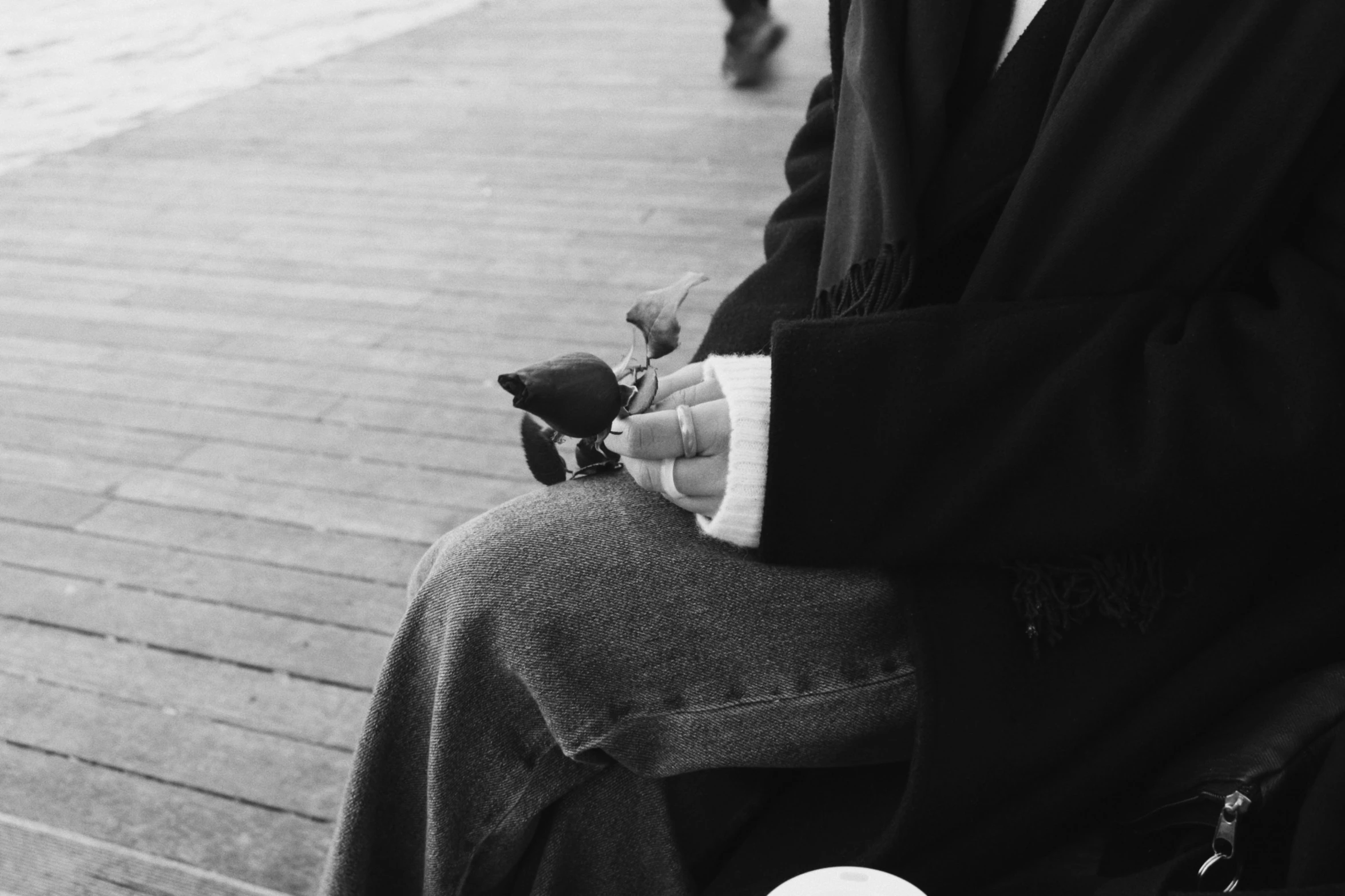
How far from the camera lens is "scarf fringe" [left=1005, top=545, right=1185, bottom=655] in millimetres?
872

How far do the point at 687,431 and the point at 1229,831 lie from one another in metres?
0.41

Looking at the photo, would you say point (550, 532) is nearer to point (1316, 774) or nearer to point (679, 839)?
point (679, 839)

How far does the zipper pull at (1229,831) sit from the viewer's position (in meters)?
0.77

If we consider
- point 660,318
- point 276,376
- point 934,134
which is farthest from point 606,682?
point 276,376

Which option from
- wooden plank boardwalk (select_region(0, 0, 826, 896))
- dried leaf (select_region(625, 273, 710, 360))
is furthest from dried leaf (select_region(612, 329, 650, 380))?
wooden plank boardwalk (select_region(0, 0, 826, 896))

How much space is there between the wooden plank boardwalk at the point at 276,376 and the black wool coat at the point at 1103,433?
0.89m

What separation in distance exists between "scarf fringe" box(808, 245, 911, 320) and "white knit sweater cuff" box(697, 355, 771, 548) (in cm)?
11

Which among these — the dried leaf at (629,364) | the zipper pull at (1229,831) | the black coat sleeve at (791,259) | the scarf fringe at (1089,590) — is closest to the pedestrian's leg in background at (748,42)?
the black coat sleeve at (791,259)

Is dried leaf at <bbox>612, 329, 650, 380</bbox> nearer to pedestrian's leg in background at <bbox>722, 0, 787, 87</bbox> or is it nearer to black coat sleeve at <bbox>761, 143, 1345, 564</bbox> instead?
black coat sleeve at <bbox>761, 143, 1345, 564</bbox>

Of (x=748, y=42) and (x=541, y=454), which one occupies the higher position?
(x=541, y=454)

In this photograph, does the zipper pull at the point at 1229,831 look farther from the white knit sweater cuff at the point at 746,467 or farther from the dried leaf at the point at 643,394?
the dried leaf at the point at 643,394

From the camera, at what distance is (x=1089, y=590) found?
874 mm

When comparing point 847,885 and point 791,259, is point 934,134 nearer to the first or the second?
point 791,259

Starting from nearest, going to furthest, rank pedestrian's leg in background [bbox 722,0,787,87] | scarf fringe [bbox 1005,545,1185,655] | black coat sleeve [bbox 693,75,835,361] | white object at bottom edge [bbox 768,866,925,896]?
white object at bottom edge [bbox 768,866,925,896] → scarf fringe [bbox 1005,545,1185,655] → black coat sleeve [bbox 693,75,835,361] → pedestrian's leg in background [bbox 722,0,787,87]
